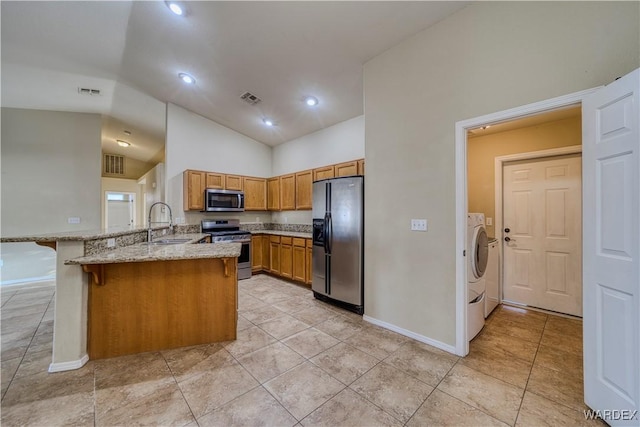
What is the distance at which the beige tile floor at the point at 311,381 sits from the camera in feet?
5.06

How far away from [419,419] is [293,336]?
1.39 m

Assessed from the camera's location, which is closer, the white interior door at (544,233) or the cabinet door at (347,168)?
the white interior door at (544,233)

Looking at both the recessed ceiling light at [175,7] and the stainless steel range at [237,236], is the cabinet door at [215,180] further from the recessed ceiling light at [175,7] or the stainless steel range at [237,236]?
the recessed ceiling light at [175,7]

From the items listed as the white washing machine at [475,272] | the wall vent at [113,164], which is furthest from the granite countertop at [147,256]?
the wall vent at [113,164]

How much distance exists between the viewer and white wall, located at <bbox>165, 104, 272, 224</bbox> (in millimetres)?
4516

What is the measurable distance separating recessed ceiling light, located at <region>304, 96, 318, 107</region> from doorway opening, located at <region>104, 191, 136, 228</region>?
8.51m

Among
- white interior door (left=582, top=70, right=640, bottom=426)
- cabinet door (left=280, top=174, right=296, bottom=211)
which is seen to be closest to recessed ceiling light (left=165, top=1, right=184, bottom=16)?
cabinet door (left=280, top=174, right=296, bottom=211)

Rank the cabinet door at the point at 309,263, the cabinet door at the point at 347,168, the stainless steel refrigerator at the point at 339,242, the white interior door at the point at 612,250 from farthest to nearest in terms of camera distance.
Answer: the cabinet door at the point at 309,263, the cabinet door at the point at 347,168, the stainless steel refrigerator at the point at 339,242, the white interior door at the point at 612,250

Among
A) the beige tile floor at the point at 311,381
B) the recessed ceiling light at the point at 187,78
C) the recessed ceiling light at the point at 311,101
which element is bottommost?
the beige tile floor at the point at 311,381

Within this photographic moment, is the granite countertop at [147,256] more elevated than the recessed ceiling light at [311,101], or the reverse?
the recessed ceiling light at [311,101]

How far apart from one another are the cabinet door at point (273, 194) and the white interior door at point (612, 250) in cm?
467

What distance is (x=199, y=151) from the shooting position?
4.82 meters

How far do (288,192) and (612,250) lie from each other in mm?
4495

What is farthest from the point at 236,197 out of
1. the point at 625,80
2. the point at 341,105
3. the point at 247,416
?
the point at 625,80
